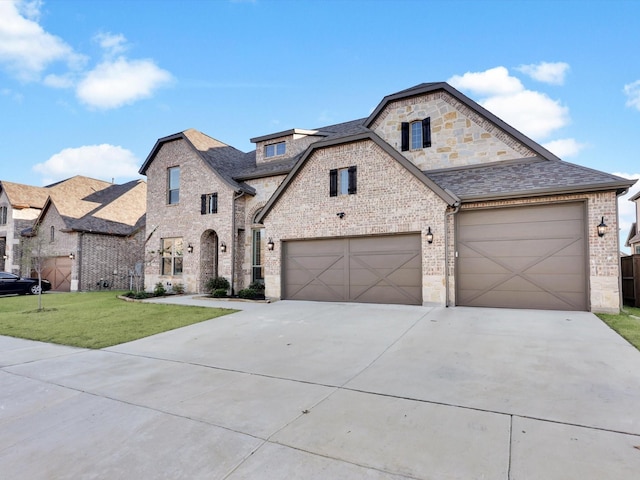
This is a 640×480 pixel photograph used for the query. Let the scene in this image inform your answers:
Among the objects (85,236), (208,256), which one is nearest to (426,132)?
(208,256)

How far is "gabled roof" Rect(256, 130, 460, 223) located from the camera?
10266 mm

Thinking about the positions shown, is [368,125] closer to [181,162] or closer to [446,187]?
[446,187]

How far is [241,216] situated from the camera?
1638cm

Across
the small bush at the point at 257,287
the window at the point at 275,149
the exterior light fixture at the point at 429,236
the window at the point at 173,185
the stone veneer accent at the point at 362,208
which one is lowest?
the small bush at the point at 257,287

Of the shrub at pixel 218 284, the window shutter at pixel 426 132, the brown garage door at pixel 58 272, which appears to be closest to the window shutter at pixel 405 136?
the window shutter at pixel 426 132

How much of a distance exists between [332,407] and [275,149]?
15522 millimetres

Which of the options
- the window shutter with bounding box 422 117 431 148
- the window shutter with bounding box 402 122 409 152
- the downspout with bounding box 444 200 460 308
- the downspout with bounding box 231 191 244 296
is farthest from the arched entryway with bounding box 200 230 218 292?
the downspout with bounding box 444 200 460 308

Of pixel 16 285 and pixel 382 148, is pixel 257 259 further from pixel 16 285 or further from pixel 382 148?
pixel 16 285

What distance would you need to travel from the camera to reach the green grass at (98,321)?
7.86 meters

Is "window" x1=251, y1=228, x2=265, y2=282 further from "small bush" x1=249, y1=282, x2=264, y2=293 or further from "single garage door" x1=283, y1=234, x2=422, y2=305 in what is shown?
"single garage door" x1=283, y1=234, x2=422, y2=305

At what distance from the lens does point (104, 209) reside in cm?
2352

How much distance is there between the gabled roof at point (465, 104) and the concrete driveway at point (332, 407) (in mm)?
6769

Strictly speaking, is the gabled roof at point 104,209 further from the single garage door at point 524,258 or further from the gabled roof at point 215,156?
the single garage door at point 524,258

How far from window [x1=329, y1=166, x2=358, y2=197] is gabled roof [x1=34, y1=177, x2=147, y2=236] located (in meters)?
16.7
